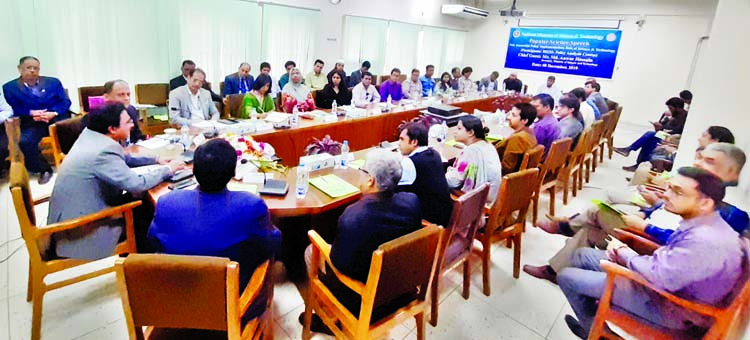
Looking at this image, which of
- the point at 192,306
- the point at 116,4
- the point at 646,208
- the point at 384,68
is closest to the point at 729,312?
the point at 646,208

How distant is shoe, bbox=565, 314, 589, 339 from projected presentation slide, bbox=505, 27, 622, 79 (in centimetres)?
839

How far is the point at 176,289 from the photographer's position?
47.0 inches

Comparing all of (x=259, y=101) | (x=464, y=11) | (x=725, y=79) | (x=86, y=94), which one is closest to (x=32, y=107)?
(x=86, y=94)

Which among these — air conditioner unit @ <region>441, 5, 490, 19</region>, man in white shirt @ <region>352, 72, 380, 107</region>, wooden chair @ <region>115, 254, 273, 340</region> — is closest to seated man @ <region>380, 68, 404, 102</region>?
man in white shirt @ <region>352, 72, 380, 107</region>

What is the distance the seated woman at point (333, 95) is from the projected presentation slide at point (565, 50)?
20.9 feet

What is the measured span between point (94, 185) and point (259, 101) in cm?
251

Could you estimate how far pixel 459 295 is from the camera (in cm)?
241

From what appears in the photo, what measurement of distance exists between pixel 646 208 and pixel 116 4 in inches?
229

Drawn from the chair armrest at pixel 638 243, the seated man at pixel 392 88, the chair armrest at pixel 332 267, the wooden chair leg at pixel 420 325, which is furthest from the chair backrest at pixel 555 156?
the seated man at pixel 392 88

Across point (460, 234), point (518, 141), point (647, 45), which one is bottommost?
point (460, 234)

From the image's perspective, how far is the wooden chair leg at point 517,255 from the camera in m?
2.56

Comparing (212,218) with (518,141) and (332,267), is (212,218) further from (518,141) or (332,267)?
(518,141)

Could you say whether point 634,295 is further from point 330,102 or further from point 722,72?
point 330,102

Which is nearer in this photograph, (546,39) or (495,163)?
(495,163)
